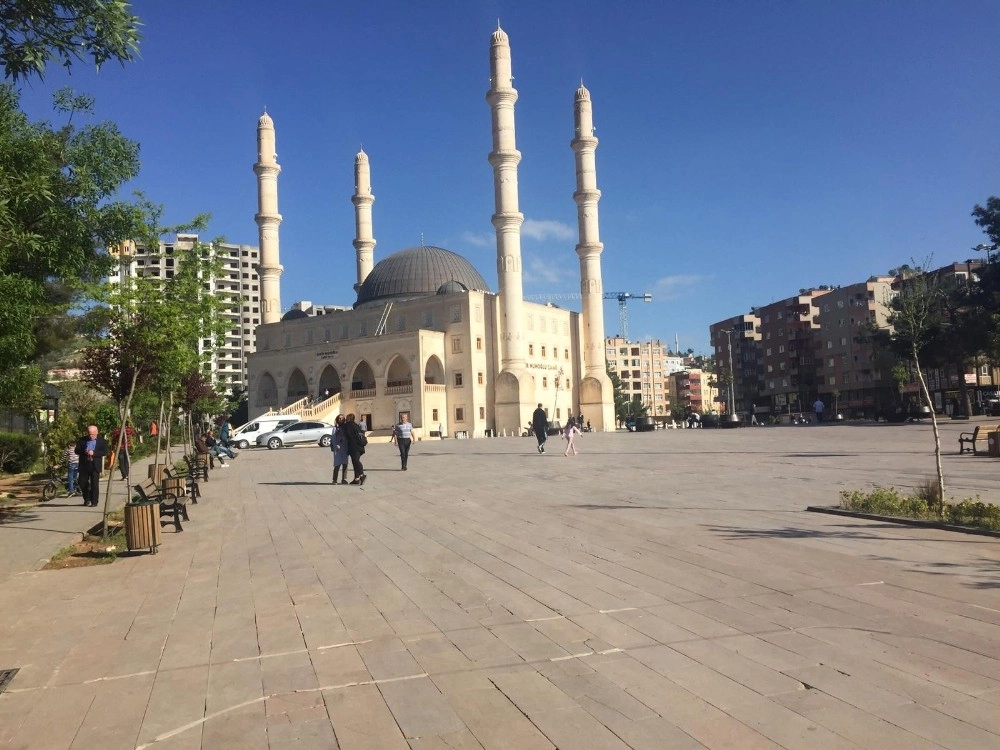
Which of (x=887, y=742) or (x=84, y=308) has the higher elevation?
(x=84, y=308)

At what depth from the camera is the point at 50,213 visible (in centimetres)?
976

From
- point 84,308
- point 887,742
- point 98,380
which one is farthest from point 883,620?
point 84,308

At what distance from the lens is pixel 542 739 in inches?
146

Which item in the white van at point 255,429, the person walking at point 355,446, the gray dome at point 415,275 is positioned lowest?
the person walking at point 355,446

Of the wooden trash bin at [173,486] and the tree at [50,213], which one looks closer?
the tree at [50,213]

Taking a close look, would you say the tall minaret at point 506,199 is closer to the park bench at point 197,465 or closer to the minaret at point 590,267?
the minaret at point 590,267

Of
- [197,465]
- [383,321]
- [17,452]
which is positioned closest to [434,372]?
[383,321]

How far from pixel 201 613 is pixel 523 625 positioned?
273cm

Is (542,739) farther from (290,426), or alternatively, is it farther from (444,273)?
(444,273)

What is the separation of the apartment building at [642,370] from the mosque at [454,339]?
6072cm

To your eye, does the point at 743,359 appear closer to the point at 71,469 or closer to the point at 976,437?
→ the point at 976,437

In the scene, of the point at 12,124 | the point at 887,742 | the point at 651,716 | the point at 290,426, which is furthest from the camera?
the point at 290,426

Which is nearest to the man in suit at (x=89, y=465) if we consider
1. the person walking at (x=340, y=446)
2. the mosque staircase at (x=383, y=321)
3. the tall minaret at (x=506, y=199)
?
the person walking at (x=340, y=446)

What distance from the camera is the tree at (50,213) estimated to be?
930cm
